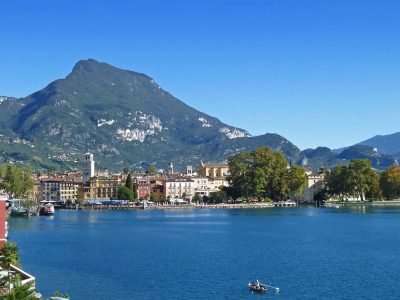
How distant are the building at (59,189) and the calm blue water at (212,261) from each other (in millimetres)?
81778

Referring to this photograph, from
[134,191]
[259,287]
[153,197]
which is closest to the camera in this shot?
[259,287]

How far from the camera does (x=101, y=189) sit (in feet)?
492

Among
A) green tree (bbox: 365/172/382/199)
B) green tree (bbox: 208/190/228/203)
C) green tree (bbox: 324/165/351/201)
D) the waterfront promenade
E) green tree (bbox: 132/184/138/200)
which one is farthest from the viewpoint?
green tree (bbox: 132/184/138/200)

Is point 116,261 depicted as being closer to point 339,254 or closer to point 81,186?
point 339,254

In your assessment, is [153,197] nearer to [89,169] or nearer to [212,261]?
[89,169]

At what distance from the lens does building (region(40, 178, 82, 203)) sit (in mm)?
156375

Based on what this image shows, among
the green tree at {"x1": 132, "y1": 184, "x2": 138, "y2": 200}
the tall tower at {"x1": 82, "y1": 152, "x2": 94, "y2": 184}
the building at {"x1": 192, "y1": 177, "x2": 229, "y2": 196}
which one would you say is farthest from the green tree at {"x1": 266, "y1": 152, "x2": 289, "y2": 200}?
the tall tower at {"x1": 82, "y1": 152, "x2": 94, "y2": 184}

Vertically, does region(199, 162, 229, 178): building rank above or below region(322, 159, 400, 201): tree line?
above

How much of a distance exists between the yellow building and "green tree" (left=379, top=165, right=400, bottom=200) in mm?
51741

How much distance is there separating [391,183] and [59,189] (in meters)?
67.5

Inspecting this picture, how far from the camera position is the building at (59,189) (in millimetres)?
156375

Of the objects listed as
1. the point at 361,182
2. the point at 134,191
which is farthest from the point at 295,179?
the point at 134,191

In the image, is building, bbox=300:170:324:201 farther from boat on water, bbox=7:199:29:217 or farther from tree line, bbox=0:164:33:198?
boat on water, bbox=7:199:29:217

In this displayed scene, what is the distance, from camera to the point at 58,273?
136 feet
